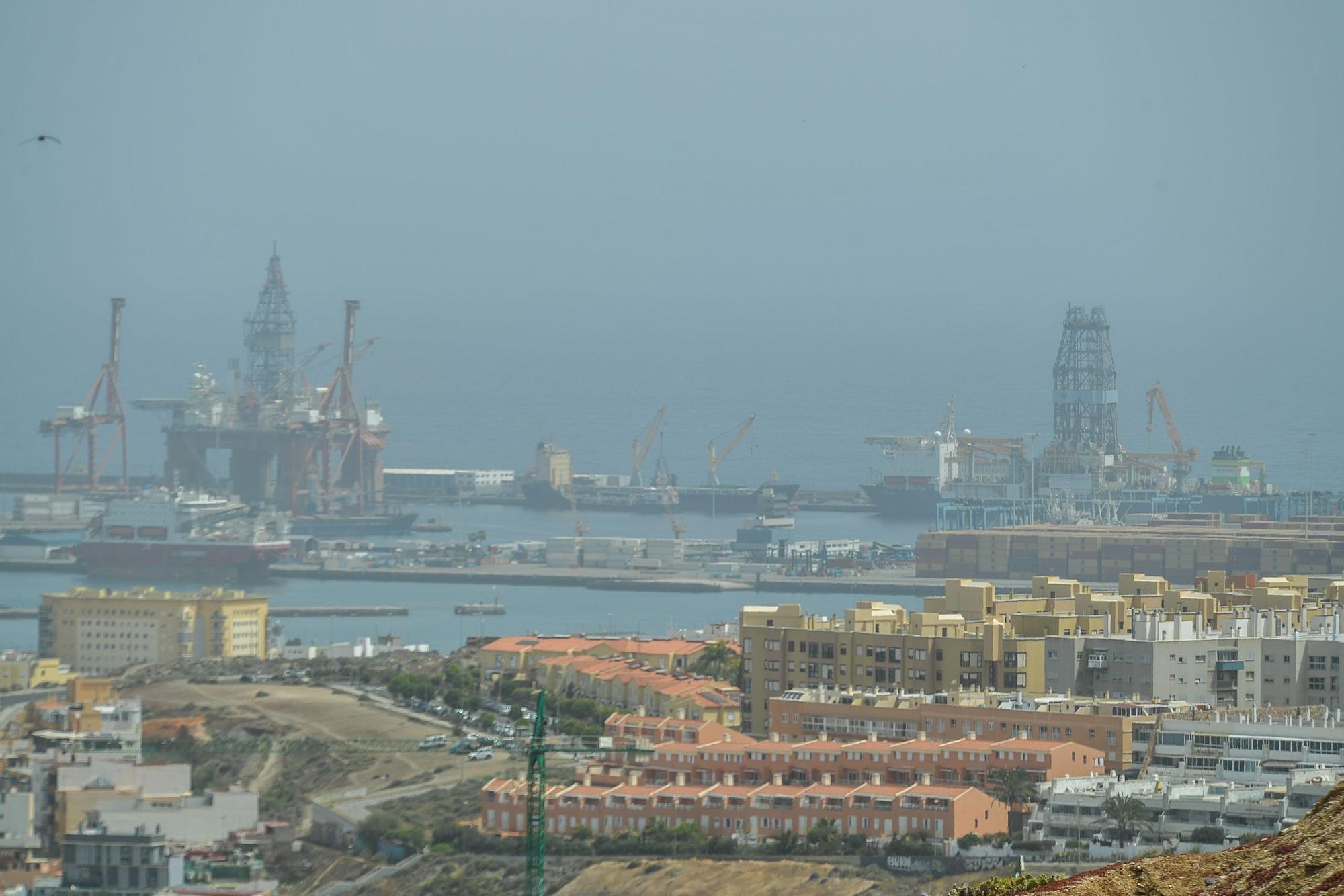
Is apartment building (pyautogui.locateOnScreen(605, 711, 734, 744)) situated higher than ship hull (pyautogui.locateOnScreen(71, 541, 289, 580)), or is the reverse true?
ship hull (pyautogui.locateOnScreen(71, 541, 289, 580))

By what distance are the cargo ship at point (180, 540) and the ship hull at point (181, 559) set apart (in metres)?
0.01

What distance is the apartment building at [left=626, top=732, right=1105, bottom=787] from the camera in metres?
18.1

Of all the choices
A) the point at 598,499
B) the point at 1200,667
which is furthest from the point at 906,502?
the point at 1200,667

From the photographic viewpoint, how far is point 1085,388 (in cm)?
7812

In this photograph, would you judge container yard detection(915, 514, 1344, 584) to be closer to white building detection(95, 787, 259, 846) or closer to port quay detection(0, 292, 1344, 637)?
port quay detection(0, 292, 1344, 637)

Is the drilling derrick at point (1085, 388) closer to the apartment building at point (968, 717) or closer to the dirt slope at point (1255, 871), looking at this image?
the apartment building at point (968, 717)

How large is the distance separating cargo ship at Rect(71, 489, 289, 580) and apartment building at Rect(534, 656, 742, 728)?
38.6 meters

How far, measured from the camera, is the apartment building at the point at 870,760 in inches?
712

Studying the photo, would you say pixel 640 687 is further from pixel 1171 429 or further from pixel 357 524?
pixel 1171 429

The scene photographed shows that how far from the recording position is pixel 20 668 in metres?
35.2

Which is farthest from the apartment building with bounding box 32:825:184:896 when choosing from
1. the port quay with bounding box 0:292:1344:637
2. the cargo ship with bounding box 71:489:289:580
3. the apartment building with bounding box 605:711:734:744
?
the cargo ship with bounding box 71:489:289:580

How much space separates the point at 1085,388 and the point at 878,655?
5739 centimetres

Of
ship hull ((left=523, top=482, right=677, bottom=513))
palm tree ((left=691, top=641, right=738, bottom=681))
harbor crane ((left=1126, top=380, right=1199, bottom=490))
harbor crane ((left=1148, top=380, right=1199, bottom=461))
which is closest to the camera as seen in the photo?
palm tree ((left=691, top=641, right=738, bottom=681))

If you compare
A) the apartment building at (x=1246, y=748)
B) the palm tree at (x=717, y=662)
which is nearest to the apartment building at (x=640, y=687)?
the palm tree at (x=717, y=662)
